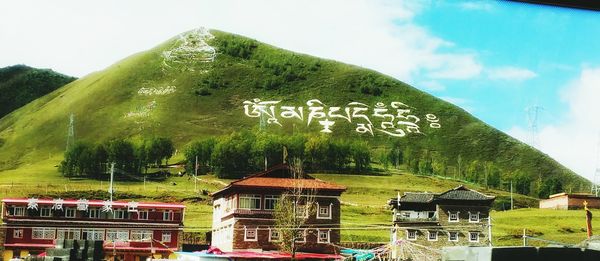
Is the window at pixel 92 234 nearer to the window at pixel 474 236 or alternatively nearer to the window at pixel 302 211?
the window at pixel 302 211

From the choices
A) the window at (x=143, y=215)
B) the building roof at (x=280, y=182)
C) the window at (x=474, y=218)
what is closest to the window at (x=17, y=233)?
the window at (x=143, y=215)

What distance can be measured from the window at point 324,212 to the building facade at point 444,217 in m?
3.83

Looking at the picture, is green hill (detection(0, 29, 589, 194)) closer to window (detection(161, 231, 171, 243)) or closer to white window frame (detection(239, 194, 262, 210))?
window (detection(161, 231, 171, 243))

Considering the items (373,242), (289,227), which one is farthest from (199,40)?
(289,227)

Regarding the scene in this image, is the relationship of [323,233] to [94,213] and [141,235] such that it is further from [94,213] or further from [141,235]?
[94,213]

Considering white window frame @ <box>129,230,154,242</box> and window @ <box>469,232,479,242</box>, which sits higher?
window @ <box>469,232,479,242</box>

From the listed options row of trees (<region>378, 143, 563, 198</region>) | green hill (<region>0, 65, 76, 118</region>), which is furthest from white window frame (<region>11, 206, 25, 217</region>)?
green hill (<region>0, 65, 76, 118</region>)

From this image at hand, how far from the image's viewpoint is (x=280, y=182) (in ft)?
116

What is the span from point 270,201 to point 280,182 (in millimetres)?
1219

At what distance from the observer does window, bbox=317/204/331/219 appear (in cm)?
3456

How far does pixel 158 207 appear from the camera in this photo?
3609 centimetres

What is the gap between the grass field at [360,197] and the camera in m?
44.3

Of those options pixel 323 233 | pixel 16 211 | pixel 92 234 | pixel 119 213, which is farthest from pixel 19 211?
pixel 323 233

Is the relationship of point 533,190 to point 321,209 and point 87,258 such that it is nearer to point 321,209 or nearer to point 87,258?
point 321,209
